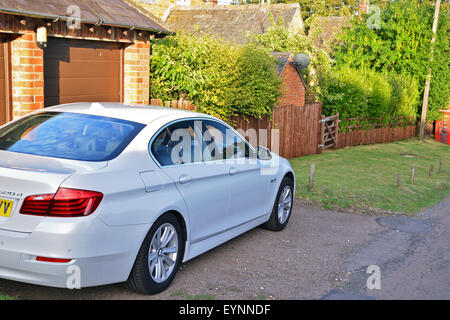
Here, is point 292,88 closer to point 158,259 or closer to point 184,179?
point 184,179

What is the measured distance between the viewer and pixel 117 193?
4586 millimetres

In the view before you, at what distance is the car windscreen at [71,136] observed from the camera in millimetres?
4961

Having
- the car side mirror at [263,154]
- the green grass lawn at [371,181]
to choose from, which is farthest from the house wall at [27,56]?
the green grass lawn at [371,181]

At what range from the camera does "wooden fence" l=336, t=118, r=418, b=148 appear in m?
22.1

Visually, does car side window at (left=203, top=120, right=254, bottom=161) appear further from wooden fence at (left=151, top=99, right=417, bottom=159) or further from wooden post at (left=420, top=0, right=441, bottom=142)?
wooden post at (left=420, top=0, right=441, bottom=142)

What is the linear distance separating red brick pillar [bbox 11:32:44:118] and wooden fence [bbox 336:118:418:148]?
14.4 m

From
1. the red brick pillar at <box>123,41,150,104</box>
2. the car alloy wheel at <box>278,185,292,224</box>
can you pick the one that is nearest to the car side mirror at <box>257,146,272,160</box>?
the car alloy wheel at <box>278,185,292,224</box>

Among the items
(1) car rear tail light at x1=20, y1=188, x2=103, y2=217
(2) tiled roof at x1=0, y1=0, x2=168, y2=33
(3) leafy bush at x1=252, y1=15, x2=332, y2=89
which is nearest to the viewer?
(1) car rear tail light at x1=20, y1=188, x2=103, y2=217

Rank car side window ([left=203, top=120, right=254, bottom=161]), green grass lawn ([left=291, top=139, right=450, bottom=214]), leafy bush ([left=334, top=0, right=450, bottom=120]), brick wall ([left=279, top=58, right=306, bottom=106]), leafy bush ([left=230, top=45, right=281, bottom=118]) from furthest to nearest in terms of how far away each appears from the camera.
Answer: leafy bush ([left=334, top=0, right=450, bottom=120]) < brick wall ([left=279, top=58, right=306, bottom=106]) < leafy bush ([left=230, top=45, right=281, bottom=118]) < green grass lawn ([left=291, top=139, right=450, bottom=214]) < car side window ([left=203, top=120, right=254, bottom=161])

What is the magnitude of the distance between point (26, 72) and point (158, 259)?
15.5 ft

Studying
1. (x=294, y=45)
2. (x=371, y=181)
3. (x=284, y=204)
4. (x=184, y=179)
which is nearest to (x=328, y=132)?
(x=294, y=45)

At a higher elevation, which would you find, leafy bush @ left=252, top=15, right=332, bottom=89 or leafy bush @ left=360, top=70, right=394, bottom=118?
leafy bush @ left=252, top=15, right=332, bottom=89

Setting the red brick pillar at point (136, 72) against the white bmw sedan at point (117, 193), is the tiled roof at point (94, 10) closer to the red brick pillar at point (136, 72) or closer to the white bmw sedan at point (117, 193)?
the red brick pillar at point (136, 72)

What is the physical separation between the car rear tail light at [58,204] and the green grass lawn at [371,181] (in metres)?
6.20
